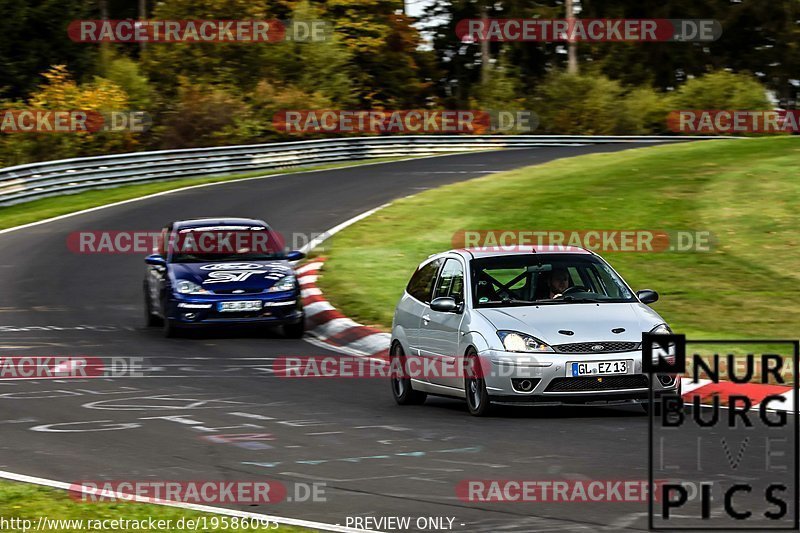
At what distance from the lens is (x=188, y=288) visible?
18250 mm

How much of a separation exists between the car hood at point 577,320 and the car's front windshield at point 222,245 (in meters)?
7.57

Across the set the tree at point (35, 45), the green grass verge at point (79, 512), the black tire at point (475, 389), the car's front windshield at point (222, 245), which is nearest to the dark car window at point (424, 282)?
the black tire at point (475, 389)

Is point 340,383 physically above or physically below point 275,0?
below

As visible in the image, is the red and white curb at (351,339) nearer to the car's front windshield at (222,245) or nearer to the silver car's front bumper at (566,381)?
the car's front windshield at (222,245)

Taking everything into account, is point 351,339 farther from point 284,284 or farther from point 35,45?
point 35,45

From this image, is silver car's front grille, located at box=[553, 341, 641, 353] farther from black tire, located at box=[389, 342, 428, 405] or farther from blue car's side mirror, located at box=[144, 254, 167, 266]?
blue car's side mirror, located at box=[144, 254, 167, 266]

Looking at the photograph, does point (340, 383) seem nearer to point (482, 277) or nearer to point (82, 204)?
point (482, 277)

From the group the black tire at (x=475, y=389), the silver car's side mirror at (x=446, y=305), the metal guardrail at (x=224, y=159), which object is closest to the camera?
the black tire at (x=475, y=389)

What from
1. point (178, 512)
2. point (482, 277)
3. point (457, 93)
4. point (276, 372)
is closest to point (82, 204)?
point (276, 372)

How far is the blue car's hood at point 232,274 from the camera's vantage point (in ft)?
59.8

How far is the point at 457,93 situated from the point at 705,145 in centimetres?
4257

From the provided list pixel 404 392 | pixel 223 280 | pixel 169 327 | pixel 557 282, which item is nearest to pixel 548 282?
pixel 557 282

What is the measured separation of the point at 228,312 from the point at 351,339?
1685 mm

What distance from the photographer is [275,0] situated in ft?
213
